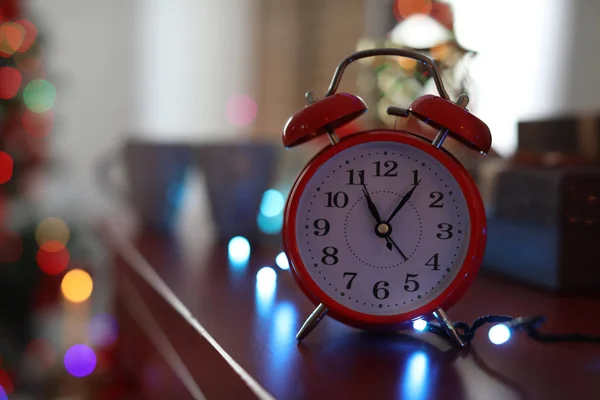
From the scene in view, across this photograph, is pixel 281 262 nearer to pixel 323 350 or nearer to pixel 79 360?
pixel 323 350

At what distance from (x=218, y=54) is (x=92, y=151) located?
1280mm

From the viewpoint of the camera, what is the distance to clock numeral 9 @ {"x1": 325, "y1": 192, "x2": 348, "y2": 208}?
0.56 metres

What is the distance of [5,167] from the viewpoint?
2727 millimetres

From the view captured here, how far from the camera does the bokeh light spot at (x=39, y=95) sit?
9.23ft

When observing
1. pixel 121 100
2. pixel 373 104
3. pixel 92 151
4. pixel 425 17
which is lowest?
pixel 92 151

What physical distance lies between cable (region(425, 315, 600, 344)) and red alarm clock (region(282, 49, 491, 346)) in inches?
0.8

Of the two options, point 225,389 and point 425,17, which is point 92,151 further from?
point 225,389

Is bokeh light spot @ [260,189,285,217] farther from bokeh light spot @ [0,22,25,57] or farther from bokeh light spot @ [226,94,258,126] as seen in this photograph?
bokeh light spot @ [226,94,258,126]

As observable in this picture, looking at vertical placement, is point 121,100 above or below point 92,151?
above

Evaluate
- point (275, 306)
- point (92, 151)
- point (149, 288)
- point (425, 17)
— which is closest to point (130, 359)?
point (149, 288)

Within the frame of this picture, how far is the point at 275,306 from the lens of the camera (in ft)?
2.17

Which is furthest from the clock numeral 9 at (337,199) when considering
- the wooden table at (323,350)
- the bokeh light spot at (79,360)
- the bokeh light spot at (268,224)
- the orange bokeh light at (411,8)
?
the bokeh light spot at (79,360)

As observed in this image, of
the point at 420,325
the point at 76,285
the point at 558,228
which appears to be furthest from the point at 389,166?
the point at 76,285

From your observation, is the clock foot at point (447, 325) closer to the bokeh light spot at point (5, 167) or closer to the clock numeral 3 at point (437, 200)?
the clock numeral 3 at point (437, 200)
